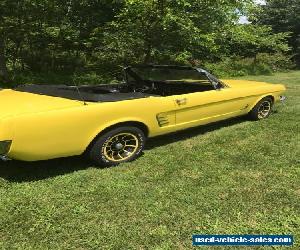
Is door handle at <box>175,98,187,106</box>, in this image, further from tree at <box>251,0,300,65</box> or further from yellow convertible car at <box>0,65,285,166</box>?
tree at <box>251,0,300,65</box>

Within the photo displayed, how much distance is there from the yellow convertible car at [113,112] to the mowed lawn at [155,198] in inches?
13.6

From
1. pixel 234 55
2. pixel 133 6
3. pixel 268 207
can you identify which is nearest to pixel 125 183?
pixel 268 207

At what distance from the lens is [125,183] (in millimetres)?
4172

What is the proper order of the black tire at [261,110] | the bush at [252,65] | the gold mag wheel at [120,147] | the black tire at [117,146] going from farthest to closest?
the bush at [252,65] → the black tire at [261,110] → the gold mag wheel at [120,147] → the black tire at [117,146]

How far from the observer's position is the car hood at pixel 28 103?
13.0 feet

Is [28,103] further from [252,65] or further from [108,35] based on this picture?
[252,65]

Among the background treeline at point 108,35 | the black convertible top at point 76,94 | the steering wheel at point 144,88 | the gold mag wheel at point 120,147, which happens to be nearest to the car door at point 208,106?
the black convertible top at point 76,94

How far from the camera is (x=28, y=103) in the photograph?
430cm

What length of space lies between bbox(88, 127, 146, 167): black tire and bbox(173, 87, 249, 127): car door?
0.79 m

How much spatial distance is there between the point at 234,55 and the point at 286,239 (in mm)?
19127

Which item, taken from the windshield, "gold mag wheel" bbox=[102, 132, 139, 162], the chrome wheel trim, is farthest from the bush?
"gold mag wheel" bbox=[102, 132, 139, 162]

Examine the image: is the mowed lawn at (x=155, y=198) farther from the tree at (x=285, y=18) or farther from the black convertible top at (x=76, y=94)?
the tree at (x=285, y=18)

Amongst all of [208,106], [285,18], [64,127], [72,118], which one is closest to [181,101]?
[208,106]

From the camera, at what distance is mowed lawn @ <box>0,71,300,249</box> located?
3223 millimetres
